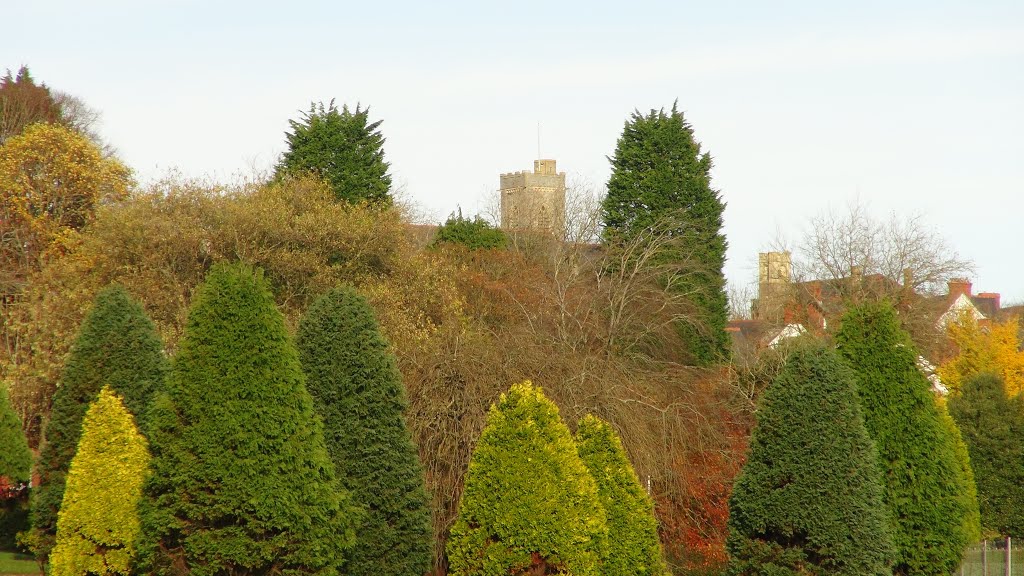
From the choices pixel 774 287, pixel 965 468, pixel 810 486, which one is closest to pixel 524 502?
pixel 810 486

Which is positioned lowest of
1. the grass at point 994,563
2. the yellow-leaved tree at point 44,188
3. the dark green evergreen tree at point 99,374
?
the grass at point 994,563

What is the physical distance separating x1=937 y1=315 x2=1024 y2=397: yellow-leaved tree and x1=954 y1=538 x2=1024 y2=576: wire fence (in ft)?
41.3

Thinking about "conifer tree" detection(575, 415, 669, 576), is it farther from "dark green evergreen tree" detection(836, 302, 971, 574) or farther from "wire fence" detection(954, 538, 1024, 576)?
"wire fence" detection(954, 538, 1024, 576)

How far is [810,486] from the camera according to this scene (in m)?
13.4

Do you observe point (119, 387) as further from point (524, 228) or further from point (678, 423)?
point (524, 228)

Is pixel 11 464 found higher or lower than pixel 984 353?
lower

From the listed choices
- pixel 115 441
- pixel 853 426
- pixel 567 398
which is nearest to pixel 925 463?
pixel 853 426

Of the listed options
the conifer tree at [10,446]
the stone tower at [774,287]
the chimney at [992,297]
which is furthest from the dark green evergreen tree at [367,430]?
the chimney at [992,297]

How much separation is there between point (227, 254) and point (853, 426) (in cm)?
1647

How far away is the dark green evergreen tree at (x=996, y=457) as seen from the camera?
1015 inches

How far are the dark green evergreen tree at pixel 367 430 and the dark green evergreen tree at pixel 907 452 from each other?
7.15 m

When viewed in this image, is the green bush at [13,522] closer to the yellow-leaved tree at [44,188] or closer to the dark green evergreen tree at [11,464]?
the dark green evergreen tree at [11,464]

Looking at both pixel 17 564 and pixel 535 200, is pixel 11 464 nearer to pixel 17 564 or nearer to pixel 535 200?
pixel 17 564

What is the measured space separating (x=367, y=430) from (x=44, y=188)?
918 inches
